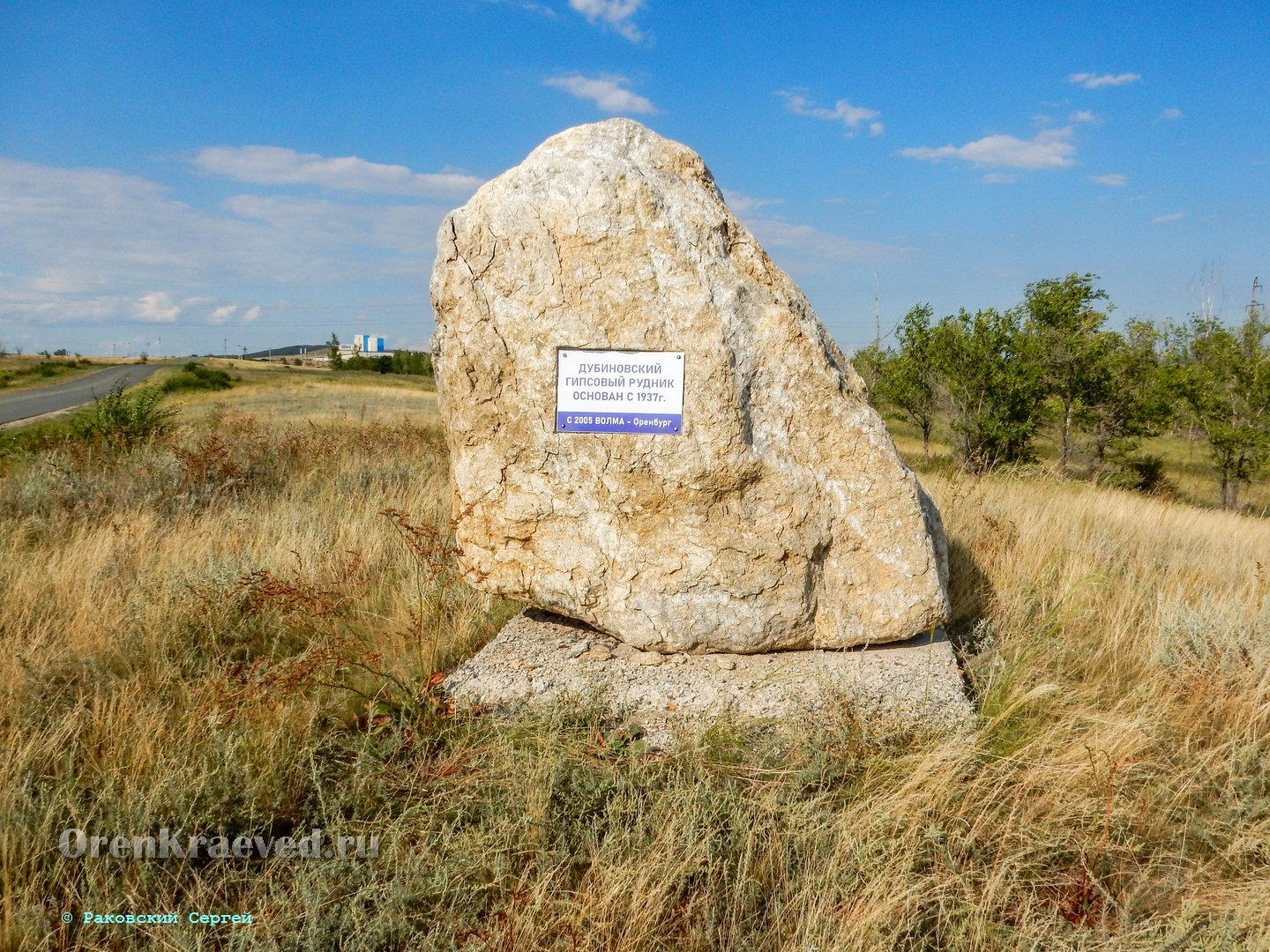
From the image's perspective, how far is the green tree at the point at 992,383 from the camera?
17453 millimetres

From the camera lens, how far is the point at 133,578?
14.3 feet

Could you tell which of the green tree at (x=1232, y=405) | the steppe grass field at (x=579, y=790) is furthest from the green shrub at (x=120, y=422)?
the green tree at (x=1232, y=405)

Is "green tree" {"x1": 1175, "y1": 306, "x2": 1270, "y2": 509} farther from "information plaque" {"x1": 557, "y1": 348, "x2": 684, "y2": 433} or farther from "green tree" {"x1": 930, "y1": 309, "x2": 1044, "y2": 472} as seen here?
"information plaque" {"x1": 557, "y1": 348, "x2": 684, "y2": 433}

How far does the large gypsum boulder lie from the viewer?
3279 mm

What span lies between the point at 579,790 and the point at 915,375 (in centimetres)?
1936

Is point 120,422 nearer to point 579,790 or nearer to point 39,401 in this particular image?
point 579,790

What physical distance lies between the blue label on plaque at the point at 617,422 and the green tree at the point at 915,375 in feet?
55.8

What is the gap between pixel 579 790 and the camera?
253 cm

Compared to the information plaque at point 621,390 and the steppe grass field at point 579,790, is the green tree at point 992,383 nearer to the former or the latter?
the steppe grass field at point 579,790

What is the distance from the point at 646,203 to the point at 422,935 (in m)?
2.98

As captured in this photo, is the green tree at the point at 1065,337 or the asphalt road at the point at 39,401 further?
the asphalt road at the point at 39,401

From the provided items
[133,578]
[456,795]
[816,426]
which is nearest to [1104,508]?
[816,426]

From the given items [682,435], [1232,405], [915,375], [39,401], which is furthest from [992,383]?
[39,401]

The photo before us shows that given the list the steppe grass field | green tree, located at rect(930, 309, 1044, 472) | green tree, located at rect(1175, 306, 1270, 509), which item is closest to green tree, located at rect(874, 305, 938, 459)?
green tree, located at rect(930, 309, 1044, 472)
